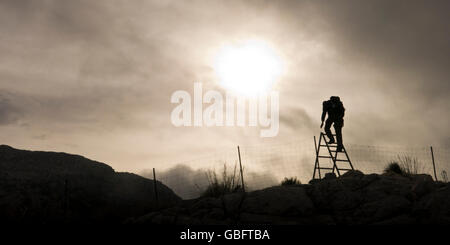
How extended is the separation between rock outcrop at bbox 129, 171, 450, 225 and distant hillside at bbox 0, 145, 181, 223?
326cm

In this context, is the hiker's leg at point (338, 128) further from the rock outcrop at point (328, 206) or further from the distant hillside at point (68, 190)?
the distant hillside at point (68, 190)

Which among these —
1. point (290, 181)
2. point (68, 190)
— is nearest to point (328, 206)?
point (290, 181)

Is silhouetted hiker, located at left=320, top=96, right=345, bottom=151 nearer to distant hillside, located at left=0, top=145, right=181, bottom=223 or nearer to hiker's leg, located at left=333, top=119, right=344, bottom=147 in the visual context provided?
hiker's leg, located at left=333, top=119, right=344, bottom=147

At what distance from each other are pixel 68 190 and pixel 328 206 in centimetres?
1130

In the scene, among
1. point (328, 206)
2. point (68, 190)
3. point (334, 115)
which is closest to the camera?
point (328, 206)

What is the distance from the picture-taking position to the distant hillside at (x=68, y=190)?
1422 centimetres

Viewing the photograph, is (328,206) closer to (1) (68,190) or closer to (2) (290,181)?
(2) (290,181)

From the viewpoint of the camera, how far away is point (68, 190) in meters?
17.1

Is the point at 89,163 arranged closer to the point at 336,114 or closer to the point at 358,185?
the point at 336,114

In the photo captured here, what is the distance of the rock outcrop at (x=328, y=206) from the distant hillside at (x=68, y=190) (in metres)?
3.26

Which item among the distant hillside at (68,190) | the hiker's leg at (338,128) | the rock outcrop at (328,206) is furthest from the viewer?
the hiker's leg at (338,128)

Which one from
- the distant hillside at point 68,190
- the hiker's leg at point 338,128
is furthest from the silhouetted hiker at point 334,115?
the distant hillside at point 68,190

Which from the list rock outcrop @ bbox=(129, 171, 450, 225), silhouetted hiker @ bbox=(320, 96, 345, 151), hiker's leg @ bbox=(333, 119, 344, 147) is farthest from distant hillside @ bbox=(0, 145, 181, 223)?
hiker's leg @ bbox=(333, 119, 344, 147)
